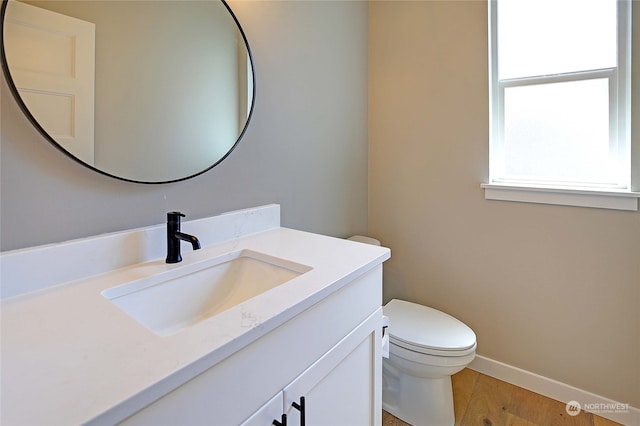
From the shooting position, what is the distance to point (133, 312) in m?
0.87

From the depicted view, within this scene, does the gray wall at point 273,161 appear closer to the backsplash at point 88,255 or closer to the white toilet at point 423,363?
the backsplash at point 88,255

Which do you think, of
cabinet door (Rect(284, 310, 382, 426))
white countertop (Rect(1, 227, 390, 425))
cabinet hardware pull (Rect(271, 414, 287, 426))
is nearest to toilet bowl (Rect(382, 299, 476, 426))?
cabinet door (Rect(284, 310, 382, 426))

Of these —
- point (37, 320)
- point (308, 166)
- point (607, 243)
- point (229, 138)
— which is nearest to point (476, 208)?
point (607, 243)

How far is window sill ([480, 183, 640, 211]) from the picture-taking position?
4.86 feet

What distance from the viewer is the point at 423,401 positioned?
5.09 feet

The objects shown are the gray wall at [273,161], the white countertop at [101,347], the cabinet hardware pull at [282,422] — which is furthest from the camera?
the gray wall at [273,161]

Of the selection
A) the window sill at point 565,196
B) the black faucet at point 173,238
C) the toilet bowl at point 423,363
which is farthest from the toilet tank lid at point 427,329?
the black faucet at point 173,238

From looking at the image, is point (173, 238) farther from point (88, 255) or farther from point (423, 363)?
point (423, 363)

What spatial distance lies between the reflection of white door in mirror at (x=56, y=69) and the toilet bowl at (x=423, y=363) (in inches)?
52.8

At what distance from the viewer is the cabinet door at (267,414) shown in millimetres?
667

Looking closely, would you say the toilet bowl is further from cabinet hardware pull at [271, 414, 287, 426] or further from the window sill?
cabinet hardware pull at [271, 414, 287, 426]

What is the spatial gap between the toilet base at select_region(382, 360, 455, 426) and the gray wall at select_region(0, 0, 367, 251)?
82cm

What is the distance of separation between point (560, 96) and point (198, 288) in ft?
5.93

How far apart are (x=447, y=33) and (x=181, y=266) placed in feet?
5.78
